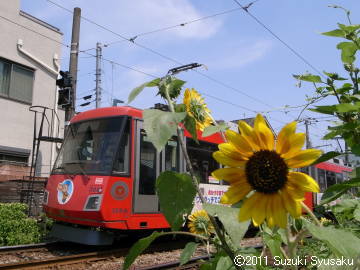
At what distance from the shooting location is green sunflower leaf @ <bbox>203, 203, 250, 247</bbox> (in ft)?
2.69

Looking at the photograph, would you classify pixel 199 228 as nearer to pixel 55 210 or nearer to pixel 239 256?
pixel 239 256

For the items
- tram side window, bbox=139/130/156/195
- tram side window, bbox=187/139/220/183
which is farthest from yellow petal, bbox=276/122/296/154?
tram side window, bbox=187/139/220/183

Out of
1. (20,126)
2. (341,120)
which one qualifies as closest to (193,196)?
(341,120)

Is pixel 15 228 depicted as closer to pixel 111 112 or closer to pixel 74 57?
pixel 111 112

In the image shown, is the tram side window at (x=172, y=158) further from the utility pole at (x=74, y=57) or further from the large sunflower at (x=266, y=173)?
the large sunflower at (x=266, y=173)

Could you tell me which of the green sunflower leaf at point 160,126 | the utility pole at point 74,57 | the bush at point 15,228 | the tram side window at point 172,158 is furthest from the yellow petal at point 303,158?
the utility pole at point 74,57

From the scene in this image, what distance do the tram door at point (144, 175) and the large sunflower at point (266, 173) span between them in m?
6.40

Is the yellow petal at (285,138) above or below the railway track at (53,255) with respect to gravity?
above

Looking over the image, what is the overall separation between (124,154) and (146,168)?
1.98 feet

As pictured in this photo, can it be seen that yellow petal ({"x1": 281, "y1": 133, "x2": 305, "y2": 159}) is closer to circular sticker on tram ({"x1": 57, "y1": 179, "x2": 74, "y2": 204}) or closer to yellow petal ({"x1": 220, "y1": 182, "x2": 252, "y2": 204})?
yellow petal ({"x1": 220, "y1": 182, "x2": 252, "y2": 204})

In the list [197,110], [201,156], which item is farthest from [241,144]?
[201,156]

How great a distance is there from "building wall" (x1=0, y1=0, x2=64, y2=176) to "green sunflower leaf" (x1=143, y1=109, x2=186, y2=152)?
45.8 ft

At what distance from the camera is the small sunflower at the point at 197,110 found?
1146mm

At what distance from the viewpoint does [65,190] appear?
7.37 meters
